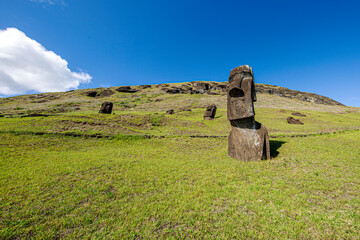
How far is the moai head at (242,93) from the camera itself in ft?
29.7

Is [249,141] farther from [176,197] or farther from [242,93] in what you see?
[176,197]

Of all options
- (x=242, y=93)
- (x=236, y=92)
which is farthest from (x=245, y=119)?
(x=236, y=92)

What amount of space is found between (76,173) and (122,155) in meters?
3.23

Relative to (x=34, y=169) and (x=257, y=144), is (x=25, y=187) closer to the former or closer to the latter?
(x=34, y=169)

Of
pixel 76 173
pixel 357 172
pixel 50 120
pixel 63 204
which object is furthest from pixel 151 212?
pixel 50 120

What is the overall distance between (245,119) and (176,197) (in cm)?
Answer: 656

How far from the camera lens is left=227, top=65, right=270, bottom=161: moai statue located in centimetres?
905

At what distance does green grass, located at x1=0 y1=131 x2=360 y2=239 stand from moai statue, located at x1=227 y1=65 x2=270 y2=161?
0.81m

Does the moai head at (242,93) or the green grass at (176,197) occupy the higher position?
the moai head at (242,93)

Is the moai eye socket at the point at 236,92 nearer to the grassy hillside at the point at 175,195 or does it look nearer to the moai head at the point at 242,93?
the moai head at the point at 242,93

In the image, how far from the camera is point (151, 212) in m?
4.57

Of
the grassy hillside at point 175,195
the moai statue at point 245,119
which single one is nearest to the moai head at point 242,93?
the moai statue at point 245,119

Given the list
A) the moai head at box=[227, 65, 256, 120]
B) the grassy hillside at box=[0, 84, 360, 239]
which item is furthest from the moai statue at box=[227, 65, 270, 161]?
the grassy hillside at box=[0, 84, 360, 239]

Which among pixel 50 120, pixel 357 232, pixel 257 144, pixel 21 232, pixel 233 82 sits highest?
pixel 233 82
